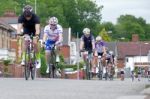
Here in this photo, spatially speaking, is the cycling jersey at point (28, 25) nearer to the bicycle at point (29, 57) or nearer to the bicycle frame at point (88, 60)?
the bicycle at point (29, 57)

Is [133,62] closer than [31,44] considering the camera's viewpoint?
No

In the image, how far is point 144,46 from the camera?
14625 cm

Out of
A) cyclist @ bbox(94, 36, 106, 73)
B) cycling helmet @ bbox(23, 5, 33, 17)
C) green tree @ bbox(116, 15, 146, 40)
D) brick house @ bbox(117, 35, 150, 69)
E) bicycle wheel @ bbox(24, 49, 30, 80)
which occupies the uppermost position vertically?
green tree @ bbox(116, 15, 146, 40)

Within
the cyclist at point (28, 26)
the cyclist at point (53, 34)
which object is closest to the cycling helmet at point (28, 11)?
the cyclist at point (28, 26)

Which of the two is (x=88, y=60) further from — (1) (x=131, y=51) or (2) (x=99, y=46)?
(1) (x=131, y=51)

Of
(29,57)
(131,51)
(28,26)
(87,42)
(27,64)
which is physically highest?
(131,51)

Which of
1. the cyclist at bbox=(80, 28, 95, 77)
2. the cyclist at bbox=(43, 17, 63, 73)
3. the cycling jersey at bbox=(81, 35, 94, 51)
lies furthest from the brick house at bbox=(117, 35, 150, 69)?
the cyclist at bbox=(43, 17, 63, 73)

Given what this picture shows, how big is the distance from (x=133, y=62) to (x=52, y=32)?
430 ft

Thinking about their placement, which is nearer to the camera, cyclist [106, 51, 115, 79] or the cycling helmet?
the cycling helmet

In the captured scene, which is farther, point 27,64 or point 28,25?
point 27,64

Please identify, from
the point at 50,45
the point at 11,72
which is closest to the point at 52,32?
the point at 50,45

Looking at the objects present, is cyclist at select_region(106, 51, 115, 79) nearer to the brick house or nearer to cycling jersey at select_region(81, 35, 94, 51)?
cycling jersey at select_region(81, 35, 94, 51)

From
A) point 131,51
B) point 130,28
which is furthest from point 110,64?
point 130,28

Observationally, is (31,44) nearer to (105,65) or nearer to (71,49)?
(105,65)
